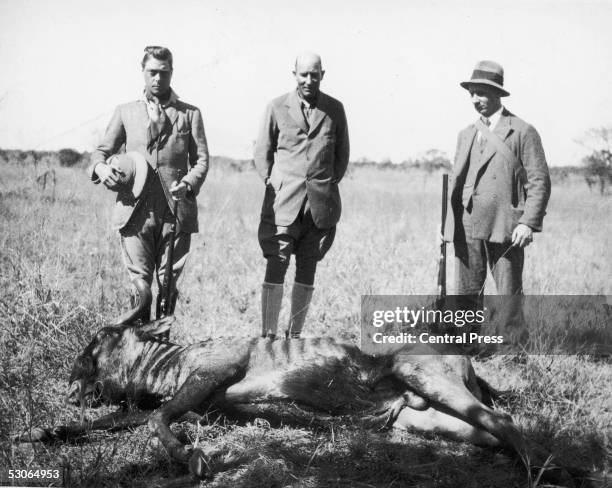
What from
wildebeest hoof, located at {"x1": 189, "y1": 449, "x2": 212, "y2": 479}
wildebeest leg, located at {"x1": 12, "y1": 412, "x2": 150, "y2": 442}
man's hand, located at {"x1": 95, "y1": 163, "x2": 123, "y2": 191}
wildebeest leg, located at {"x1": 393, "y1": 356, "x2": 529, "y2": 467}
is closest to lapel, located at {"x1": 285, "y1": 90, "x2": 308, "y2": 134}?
man's hand, located at {"x1": 95, "y1": 163, "x2": 123, "y2": 191}

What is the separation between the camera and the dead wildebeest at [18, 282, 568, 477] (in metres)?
3.09

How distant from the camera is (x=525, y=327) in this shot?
4.18 meters

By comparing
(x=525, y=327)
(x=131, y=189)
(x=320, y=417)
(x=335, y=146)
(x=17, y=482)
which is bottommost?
(x=17, y=482)

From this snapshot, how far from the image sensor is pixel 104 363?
3.34m

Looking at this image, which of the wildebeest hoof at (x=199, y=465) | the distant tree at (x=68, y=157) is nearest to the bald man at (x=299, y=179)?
the wildebeest hoof at (x=199, y=465)

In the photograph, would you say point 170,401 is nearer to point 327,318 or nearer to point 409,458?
point 409,458

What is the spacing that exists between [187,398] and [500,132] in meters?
2.60

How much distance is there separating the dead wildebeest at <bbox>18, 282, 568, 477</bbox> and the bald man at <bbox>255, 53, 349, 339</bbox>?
2.78ft

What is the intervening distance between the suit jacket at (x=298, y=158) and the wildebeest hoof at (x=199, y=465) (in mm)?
1749

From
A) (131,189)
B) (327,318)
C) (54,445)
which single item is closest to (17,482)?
(54,445)

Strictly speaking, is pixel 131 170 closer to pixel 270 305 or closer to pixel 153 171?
pixel 153 171

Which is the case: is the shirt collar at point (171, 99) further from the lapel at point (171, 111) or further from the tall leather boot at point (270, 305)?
the tall leather boot at point (270, 305)

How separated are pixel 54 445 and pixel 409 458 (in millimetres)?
1778

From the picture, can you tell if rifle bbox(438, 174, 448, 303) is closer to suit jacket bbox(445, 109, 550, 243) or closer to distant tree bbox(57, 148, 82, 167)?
suit jacket bbox(445, 109, 550, 243)
